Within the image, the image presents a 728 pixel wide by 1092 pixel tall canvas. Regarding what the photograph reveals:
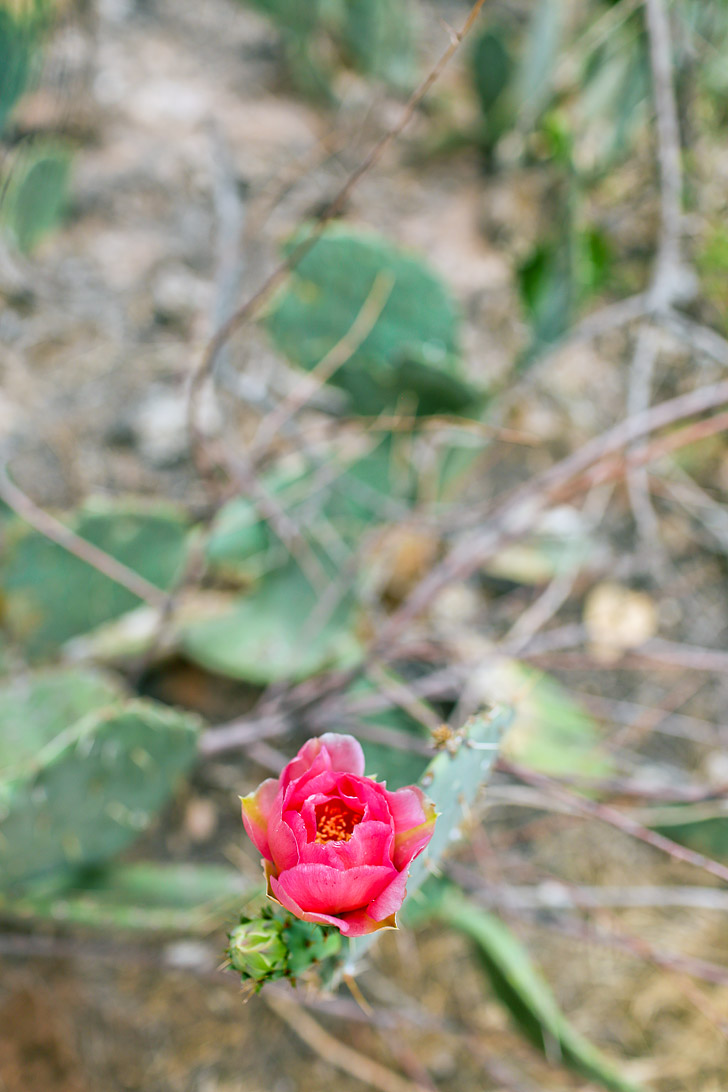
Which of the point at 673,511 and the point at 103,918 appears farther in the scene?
the point at 673,511

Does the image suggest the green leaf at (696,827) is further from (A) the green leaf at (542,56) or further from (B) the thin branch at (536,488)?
(A) the green leaf at (542,56)

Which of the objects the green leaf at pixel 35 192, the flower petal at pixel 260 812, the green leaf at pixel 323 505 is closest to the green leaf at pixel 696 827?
the green leaf at pixel 323 505

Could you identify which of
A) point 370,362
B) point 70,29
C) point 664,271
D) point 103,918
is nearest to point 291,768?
point 103,918

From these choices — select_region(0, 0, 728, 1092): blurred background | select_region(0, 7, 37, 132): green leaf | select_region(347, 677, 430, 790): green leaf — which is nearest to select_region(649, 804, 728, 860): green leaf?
select_region(0, 0, 728, 1092): blurred background

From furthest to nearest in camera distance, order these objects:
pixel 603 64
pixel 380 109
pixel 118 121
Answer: pixel 380 109, pixel 118 121, pixel 603 64

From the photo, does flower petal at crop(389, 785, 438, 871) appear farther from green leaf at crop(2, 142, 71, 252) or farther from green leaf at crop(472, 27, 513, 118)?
green leaf at crop(472, 27, 513, 118)

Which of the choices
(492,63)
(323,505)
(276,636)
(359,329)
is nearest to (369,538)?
(323,505)

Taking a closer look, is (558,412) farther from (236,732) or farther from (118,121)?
(118,121)
